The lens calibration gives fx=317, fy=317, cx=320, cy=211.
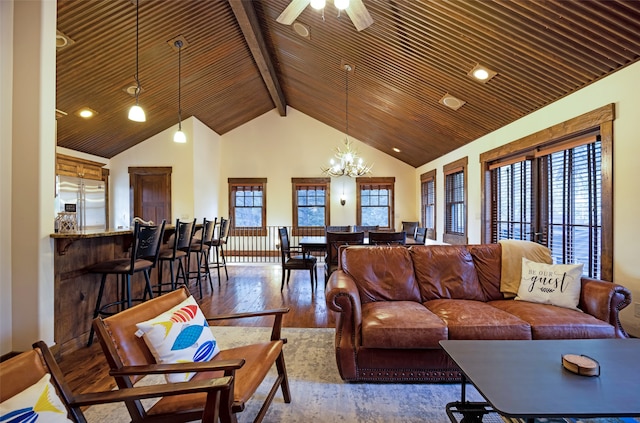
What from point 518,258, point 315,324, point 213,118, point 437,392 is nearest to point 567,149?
point 518,258

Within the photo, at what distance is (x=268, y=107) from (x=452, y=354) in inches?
317

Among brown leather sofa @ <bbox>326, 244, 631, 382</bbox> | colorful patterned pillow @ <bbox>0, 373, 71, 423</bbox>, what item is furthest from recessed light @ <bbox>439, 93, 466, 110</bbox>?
colorful patterned pillow @ <bbox>0, 373, 71, 423</bbox>

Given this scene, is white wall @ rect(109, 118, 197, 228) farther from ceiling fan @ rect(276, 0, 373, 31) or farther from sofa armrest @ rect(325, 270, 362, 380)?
sofa armrest @ rect(325, 270, 362, 380)

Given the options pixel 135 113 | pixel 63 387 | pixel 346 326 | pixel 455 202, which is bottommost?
pixel 346 326

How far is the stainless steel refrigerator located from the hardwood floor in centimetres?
278

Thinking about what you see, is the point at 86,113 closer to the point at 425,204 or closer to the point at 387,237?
the point at 387,237

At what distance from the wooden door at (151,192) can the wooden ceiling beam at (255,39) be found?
9.94 feet

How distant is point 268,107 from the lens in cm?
858

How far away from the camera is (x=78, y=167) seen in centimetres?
639

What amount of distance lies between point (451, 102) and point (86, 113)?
5921 mm

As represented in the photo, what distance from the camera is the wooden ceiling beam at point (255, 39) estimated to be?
4.13 metres

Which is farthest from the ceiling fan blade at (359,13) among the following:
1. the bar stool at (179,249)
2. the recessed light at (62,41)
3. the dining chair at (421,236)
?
the recessed light at (62,41)

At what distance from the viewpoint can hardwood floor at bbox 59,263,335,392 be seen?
7.88ft

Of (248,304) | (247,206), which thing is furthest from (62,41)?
(247,206)
